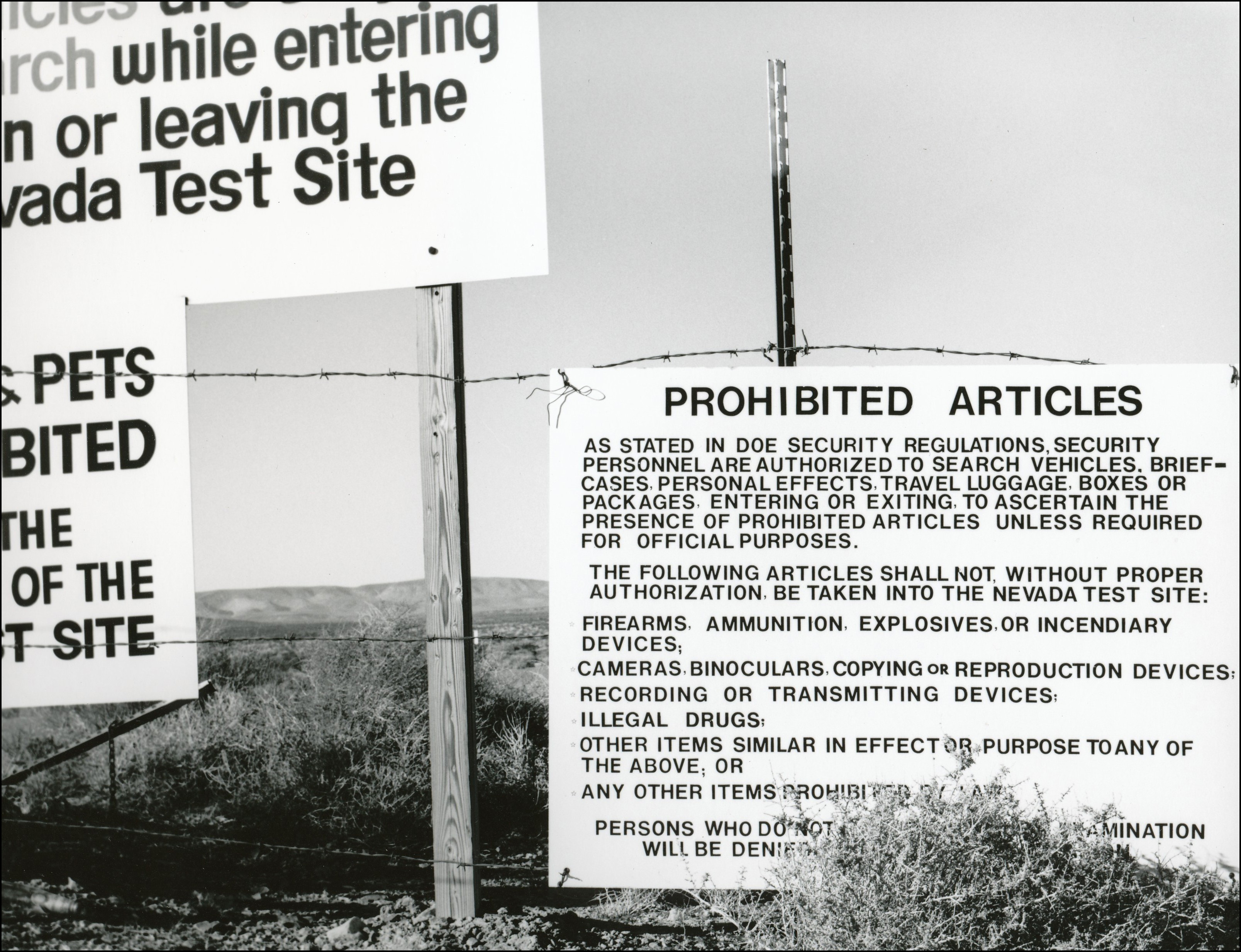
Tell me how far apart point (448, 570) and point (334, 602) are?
521 cm

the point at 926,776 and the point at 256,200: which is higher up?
the point at 256,200

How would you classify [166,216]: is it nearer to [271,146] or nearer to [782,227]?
[271,146]

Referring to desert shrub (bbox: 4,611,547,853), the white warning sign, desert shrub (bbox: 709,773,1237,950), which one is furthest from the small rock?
desert shrub (bbox: 709,773,1237,950)

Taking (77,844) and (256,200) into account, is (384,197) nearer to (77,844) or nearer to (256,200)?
(256,200)

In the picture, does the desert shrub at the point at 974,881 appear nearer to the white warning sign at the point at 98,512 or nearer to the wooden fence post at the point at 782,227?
the wooden fence post at the point at 782,227

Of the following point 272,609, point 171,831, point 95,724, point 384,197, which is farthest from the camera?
point 272,609

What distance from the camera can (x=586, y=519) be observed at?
3029 millimetres

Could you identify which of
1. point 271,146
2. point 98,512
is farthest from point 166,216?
point 98,512

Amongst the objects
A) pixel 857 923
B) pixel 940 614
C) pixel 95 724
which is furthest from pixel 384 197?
pixel 95 724

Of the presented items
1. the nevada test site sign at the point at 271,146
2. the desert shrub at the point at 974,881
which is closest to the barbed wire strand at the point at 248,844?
the desert shrub at the point at 974,881

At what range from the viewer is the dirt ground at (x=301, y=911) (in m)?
3.18

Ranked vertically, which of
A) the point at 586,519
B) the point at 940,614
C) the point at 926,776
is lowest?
the point at 926,776

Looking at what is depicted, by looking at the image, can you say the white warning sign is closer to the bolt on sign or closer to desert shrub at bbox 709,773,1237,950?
the bolt on sign

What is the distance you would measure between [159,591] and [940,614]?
2619mm
